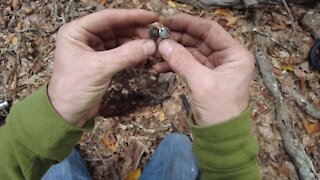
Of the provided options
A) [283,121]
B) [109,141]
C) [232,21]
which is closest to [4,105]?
[109,141]

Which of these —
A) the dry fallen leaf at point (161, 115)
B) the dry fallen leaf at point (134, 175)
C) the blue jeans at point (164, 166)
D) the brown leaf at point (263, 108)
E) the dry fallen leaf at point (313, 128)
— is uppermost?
the blue jeans at point (164, 166)

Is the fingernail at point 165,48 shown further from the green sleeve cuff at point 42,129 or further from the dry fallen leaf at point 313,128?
the dry fallen leaf at point 313,128

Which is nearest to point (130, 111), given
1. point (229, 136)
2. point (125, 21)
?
point (125, 21)

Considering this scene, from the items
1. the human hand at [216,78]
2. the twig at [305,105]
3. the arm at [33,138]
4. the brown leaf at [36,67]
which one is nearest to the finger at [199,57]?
the human hand at [216,78]

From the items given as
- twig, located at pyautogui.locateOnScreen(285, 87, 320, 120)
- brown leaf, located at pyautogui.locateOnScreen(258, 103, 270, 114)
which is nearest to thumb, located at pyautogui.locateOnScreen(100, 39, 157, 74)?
brown leaf, located at pyautogui.locateOnScreen(258, 103, 270, 114)

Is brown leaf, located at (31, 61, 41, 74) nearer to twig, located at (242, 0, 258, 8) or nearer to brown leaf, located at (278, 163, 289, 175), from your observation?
twig, located at (242, 0, 258, 8)
